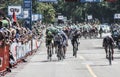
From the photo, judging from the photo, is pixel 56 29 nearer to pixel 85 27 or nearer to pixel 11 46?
pixel 11 46

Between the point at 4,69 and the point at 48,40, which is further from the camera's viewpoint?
the point at 48,40

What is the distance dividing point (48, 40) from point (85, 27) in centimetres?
4250

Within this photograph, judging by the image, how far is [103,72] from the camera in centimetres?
2302

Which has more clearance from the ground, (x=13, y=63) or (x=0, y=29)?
(x=0, y=29)

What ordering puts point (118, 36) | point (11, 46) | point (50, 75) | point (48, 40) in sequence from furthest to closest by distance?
point (118, 36)
point (48, 40)
point (11, 46)
point (50, 75)

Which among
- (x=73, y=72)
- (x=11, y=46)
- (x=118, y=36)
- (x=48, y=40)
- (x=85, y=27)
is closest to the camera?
(x=73, y=72)

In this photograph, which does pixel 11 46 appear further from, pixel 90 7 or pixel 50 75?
pixel 90 7

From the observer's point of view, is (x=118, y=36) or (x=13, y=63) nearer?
(x=13, y=63)

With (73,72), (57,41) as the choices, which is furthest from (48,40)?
(73,72)

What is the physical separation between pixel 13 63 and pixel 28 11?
782 inches

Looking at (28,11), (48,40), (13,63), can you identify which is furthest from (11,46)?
(28,11)

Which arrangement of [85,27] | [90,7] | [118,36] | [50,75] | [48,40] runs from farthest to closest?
[90,7] < [85,27] < [118,36] < [48,40] < [50,75]

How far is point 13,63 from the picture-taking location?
85.4ft

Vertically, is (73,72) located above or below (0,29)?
below
